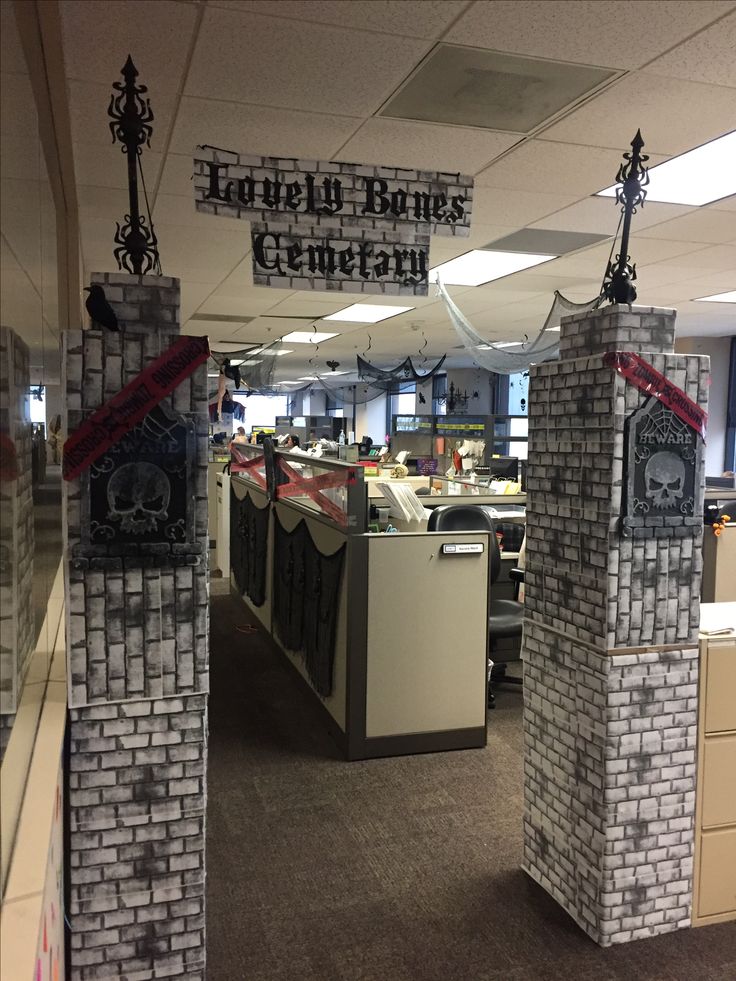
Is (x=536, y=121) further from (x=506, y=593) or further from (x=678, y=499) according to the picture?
(x=506, y=593)

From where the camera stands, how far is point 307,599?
13.6 ft

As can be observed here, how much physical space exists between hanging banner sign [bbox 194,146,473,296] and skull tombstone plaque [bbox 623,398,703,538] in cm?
74

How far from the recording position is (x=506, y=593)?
5184 millimetres

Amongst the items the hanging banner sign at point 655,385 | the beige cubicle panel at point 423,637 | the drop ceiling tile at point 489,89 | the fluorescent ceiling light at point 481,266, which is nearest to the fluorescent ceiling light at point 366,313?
the fluorescent ceiling light at point 481,266

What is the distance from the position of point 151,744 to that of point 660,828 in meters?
1.49

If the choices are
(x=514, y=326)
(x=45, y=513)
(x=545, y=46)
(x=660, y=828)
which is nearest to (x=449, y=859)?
(x=660, y=828)

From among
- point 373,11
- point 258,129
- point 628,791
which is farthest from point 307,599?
point 373,11

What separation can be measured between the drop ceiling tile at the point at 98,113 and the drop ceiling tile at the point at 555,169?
4.32 ft

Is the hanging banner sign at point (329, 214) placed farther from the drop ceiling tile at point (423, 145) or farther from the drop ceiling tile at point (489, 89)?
the drop ceiling tile at point (423, 145)

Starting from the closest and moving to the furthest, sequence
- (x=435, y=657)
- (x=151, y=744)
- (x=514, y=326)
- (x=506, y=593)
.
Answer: (x=151, y=744)
(x=435, y=657)
(x=506, y=593)
(x=514, y=326)

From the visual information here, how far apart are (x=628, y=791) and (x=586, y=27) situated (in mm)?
2096

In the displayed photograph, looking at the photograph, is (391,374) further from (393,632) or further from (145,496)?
(145,496)

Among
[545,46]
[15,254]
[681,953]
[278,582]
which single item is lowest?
[681,953]

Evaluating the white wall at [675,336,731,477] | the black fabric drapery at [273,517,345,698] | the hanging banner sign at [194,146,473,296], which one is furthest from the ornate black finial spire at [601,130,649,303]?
the white wall at [675,336,731,477]
